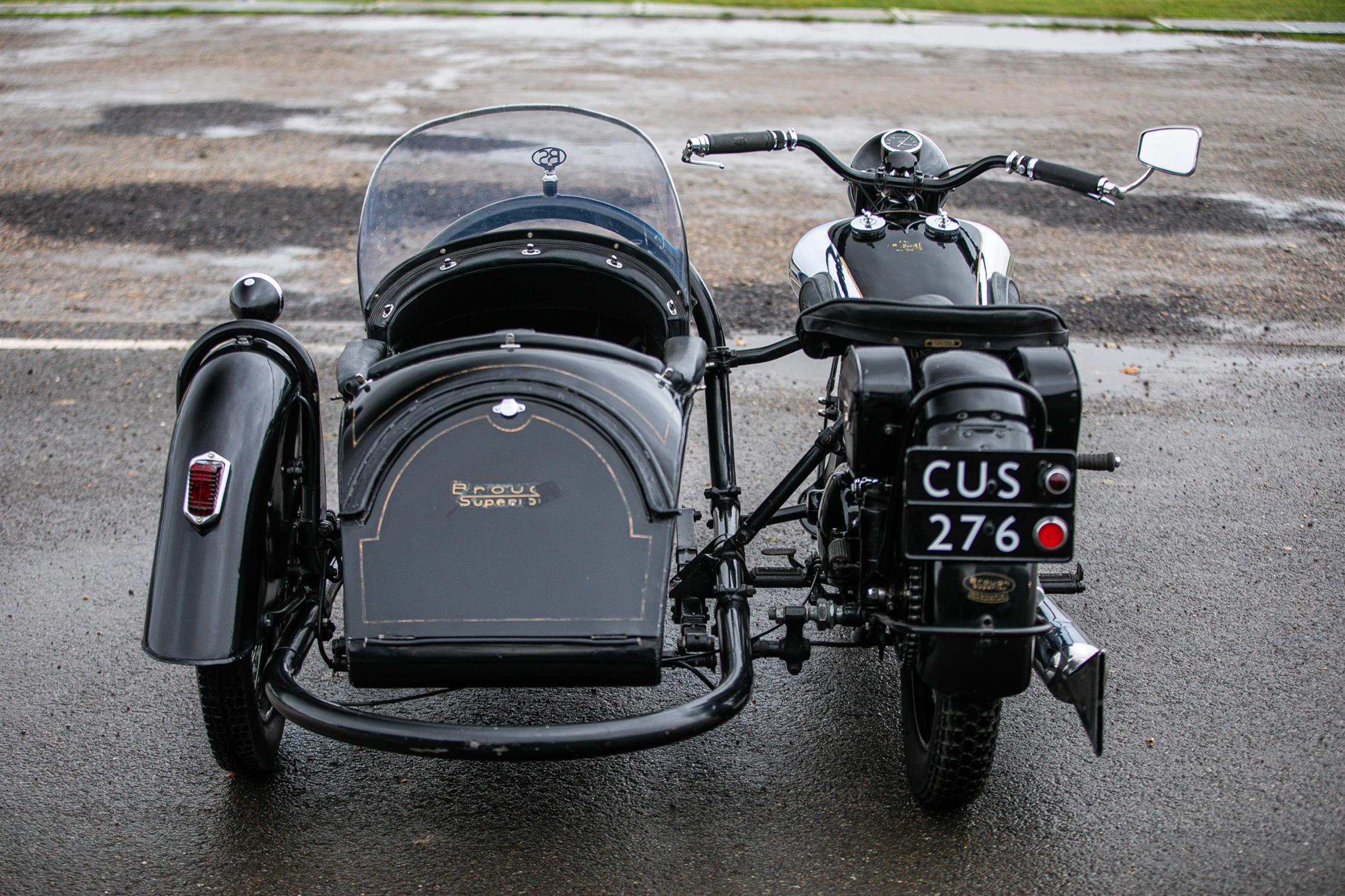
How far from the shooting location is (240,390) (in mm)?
3137

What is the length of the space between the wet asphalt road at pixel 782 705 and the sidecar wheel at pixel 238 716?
11 cm

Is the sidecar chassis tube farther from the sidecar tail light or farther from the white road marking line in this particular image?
the white road marking line

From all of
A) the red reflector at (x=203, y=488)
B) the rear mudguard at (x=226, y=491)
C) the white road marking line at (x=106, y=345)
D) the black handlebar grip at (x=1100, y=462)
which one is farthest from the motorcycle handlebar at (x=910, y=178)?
the white road marking line at (x=106, y=345)

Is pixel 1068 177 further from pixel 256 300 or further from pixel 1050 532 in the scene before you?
pixel 256 300

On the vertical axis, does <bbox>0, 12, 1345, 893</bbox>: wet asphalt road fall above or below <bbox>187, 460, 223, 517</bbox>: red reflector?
below

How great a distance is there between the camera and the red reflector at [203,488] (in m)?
2.98

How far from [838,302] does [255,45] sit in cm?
1266

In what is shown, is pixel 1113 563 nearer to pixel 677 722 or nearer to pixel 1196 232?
pixel 677 722

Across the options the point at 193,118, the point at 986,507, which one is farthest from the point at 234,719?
the point at 193,118

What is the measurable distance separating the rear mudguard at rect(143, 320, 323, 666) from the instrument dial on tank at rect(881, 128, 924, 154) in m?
1.97

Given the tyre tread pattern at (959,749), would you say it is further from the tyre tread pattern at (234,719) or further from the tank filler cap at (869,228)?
the tyre tread pattern at (234,719)

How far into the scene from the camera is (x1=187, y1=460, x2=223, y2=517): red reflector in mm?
2978

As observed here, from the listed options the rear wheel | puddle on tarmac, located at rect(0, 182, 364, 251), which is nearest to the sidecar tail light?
the rear wheel

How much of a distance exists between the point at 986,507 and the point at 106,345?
17.1 ft
